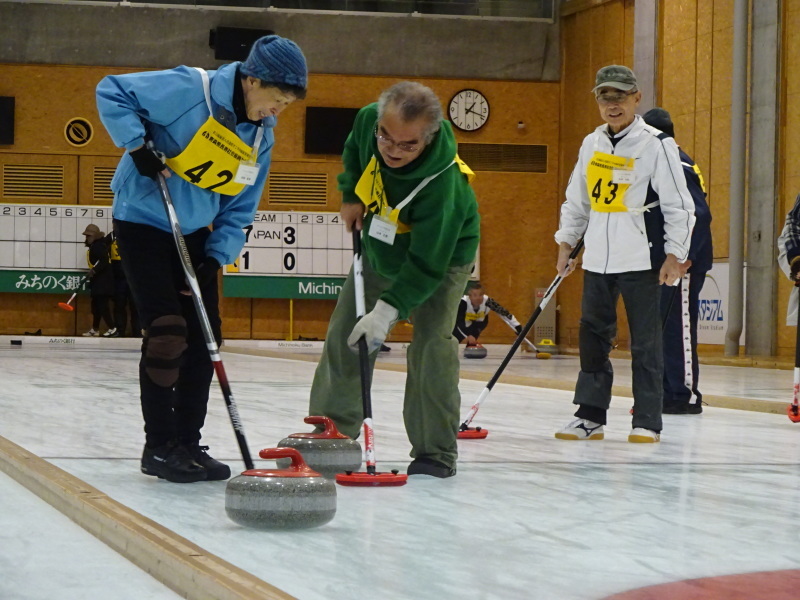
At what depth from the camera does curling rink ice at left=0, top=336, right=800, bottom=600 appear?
1842mm

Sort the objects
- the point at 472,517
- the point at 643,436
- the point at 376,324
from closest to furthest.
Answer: the point at 472,517 < the point at 376,324 < the point at 643,436

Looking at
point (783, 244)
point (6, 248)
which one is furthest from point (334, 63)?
point (783, 244)

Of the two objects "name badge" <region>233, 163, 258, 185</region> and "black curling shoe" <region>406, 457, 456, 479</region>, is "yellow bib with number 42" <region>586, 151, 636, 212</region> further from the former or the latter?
"name badge" <region>233, 163, 258, 185</region>

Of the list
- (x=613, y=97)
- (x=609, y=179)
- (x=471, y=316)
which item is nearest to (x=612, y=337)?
(x=609, y=179)

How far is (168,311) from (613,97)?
2.11 meters

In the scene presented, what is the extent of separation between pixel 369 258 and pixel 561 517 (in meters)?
1.08

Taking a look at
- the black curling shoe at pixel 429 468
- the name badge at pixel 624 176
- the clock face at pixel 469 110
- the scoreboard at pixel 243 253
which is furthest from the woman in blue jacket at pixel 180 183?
the clock face at pixel 469 110

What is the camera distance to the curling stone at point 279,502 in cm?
221

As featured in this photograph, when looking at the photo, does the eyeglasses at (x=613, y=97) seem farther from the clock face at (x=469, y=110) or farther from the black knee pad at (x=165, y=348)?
the clock face at (x=469, y=110)

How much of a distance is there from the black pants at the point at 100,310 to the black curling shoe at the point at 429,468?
12.4m

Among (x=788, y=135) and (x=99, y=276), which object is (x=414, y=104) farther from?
(x=99, y=276)

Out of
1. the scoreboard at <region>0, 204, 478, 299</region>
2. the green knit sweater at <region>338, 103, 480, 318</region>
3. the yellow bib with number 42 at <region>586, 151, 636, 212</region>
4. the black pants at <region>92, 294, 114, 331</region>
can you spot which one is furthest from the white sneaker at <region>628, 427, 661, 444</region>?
the black pants at <region>92, 294, 114, 331</region>

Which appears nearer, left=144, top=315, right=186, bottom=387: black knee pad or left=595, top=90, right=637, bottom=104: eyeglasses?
left=144, top=315, right=186, bottom=387: black knee pad

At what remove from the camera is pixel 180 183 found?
9.68 feet
